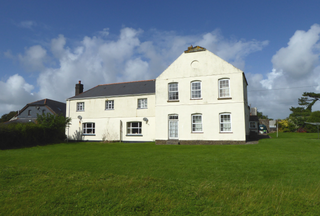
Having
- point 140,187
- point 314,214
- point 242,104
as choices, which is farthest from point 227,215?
point 242,104

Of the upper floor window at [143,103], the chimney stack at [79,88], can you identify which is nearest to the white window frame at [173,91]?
the upper floor window at [143,103]

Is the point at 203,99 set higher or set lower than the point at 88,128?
higher

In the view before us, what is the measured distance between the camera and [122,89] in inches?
1041

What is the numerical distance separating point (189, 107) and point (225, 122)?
348 centimetres

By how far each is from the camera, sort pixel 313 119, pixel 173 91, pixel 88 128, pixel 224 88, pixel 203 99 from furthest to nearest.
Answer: pixel 313 119, pixel 88 128, pixel 173 91, pixel 203 99, pixel 224 88

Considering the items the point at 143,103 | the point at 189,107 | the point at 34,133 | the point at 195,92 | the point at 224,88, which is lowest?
the point at 34,133

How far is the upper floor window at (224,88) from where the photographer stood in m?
19.1

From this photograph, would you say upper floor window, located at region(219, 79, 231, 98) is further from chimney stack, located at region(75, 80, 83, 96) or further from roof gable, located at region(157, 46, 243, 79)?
chimney stack, located at region(75, 80, 83, 96)

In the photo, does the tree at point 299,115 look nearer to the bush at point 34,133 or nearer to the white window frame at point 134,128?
the white window frame at point 134,128

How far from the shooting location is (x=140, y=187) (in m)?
5.92

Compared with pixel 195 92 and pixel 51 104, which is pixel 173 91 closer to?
pixel 195 92

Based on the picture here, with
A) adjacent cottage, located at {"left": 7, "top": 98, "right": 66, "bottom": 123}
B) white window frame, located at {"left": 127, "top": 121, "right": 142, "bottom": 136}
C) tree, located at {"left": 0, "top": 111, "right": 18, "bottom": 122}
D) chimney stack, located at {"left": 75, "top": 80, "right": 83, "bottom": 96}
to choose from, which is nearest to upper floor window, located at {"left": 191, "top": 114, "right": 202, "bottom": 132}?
white window frame, located at {"left": 127, "top": 121, "right": 142, "bottom": 136}

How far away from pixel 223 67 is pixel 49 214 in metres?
17.8

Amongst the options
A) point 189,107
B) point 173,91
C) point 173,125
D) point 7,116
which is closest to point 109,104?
point 173,91
